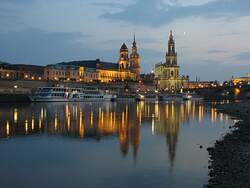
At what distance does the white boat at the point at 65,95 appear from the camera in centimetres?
7794

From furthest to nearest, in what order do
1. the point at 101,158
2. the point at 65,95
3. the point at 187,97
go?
the point at 187,97 < the point at 65,95 < the point at 101,158

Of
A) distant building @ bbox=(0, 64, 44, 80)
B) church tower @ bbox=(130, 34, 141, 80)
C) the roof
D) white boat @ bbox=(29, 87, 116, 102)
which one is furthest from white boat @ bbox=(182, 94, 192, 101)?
church tower @ bbox=(130, 34, 141, 80)

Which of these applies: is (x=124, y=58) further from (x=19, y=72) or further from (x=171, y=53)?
(x=19, y=72)

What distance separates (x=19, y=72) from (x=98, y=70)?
4704cm

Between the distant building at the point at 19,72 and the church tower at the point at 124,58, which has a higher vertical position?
the church tower at the point at 124,58

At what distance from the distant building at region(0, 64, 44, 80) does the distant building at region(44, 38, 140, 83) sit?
322 cm

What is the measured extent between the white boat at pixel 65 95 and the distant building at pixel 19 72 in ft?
69.4

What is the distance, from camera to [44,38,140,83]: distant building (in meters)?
129

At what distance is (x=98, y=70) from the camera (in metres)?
156

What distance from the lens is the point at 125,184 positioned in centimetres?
1348

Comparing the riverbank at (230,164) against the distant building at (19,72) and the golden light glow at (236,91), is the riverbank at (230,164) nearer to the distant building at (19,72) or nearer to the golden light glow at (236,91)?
the distant building at (19,72)

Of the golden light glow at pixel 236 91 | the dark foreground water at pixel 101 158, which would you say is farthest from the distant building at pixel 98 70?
the dark foreground water at pixel 101 158

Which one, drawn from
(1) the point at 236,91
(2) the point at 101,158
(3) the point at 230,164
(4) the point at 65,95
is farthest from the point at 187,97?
(3) the point at 230,164

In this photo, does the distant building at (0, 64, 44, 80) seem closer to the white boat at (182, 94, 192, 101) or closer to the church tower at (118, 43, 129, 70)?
the white boat at (182, 94, 192, 101)
